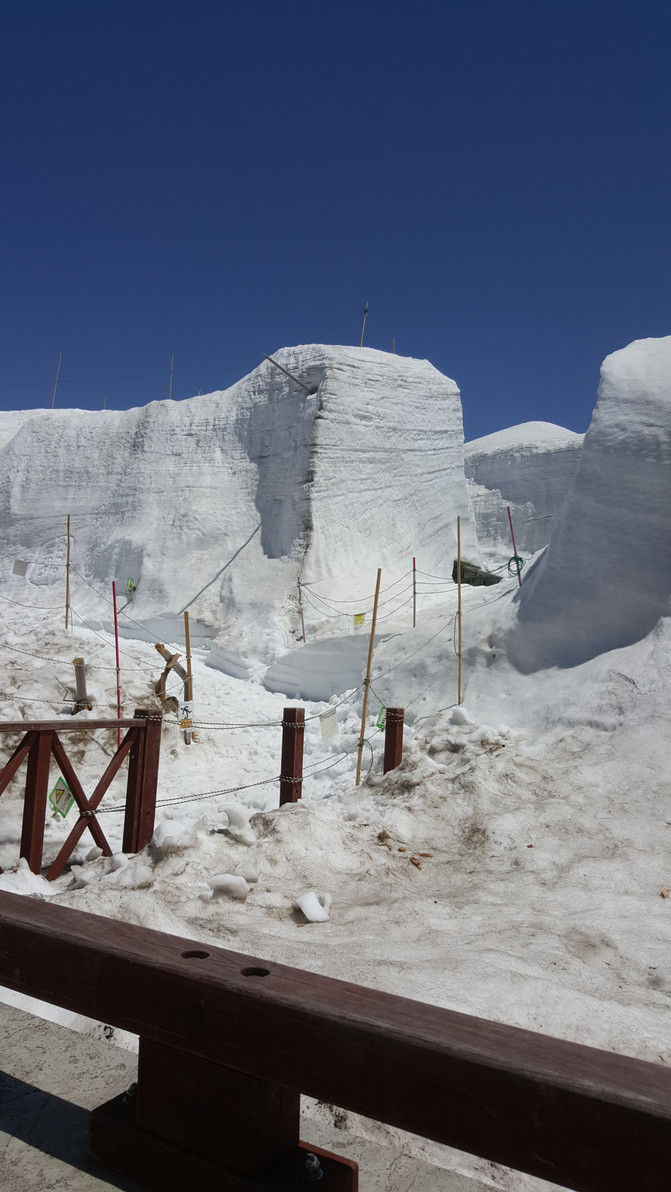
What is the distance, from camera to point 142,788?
6.93 m

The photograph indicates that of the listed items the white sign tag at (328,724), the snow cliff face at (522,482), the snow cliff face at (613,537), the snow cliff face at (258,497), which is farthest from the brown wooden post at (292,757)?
the snow cliff face at (522,482)

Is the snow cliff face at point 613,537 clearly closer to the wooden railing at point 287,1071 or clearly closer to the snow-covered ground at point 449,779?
the snow-covered ground at point 449,779

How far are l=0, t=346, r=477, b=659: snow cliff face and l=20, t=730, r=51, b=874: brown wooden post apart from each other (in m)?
10.6

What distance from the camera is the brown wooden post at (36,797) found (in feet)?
19.9

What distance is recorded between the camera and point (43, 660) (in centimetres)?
1299

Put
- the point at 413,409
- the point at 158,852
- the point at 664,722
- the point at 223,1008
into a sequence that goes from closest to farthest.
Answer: the point at 223,1008
the point at 158,852
the point at 664,722
the point at 413,409

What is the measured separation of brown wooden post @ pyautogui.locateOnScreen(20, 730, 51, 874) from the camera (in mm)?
6059

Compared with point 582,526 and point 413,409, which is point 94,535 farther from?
point 582,526

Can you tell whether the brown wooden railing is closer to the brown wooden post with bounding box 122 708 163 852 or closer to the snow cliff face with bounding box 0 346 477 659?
the brown wooden post with bounding box 122 708 163 852

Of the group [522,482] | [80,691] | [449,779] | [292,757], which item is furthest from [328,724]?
[522,482]

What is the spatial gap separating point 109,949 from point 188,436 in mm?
22011

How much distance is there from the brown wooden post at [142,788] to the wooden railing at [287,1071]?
5270mm

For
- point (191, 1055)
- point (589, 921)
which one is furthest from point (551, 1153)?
point (589, 921)

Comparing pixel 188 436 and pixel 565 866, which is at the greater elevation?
pixel 188 436
